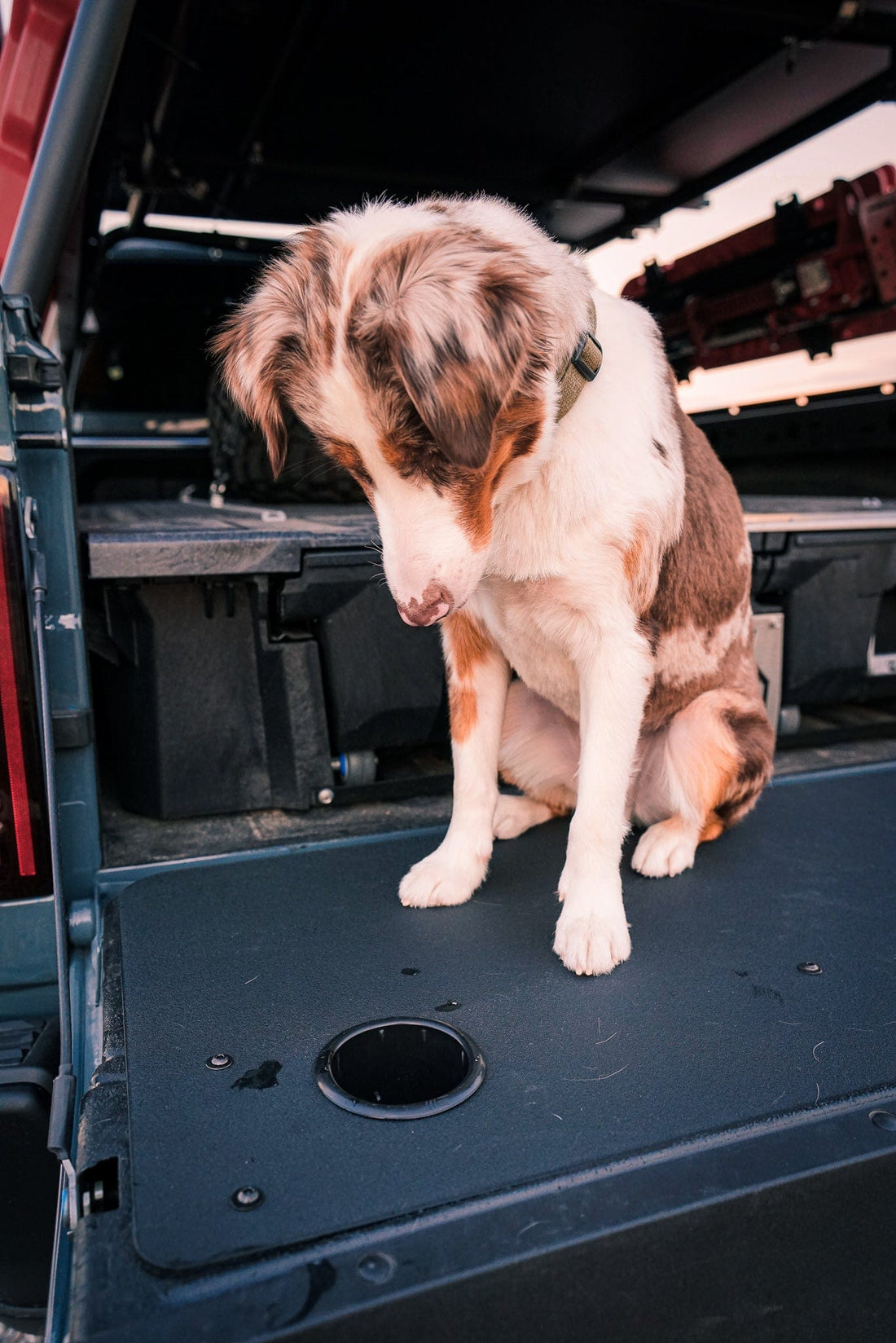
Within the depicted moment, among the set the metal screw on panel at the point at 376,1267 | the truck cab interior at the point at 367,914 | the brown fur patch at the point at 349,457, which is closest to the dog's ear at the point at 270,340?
the brown fur patch at the point at 349,457

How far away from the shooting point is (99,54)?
1.78m

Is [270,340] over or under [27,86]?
under

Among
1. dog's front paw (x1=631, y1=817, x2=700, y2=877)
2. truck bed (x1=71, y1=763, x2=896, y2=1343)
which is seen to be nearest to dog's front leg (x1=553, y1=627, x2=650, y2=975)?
truck bed (x1=71, y1=763, x2=896, y2=1343)

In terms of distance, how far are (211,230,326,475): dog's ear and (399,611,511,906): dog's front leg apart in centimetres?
56

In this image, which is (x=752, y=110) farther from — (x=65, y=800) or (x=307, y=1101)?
(x=307, y=1101)

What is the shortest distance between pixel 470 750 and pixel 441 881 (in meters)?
0.28

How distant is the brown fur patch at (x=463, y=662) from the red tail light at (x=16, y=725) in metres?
0.80

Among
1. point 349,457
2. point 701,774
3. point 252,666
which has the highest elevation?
point 349,457

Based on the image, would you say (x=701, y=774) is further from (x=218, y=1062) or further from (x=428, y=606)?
(x=218, y=1062)

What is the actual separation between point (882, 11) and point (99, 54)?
9.54 feet

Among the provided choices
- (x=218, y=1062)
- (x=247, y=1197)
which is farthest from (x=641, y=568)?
(x=247, y=1197)

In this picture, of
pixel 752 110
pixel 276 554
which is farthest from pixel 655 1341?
pixel 752 110

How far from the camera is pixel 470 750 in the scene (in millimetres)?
1966

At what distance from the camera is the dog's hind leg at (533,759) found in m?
2.22
